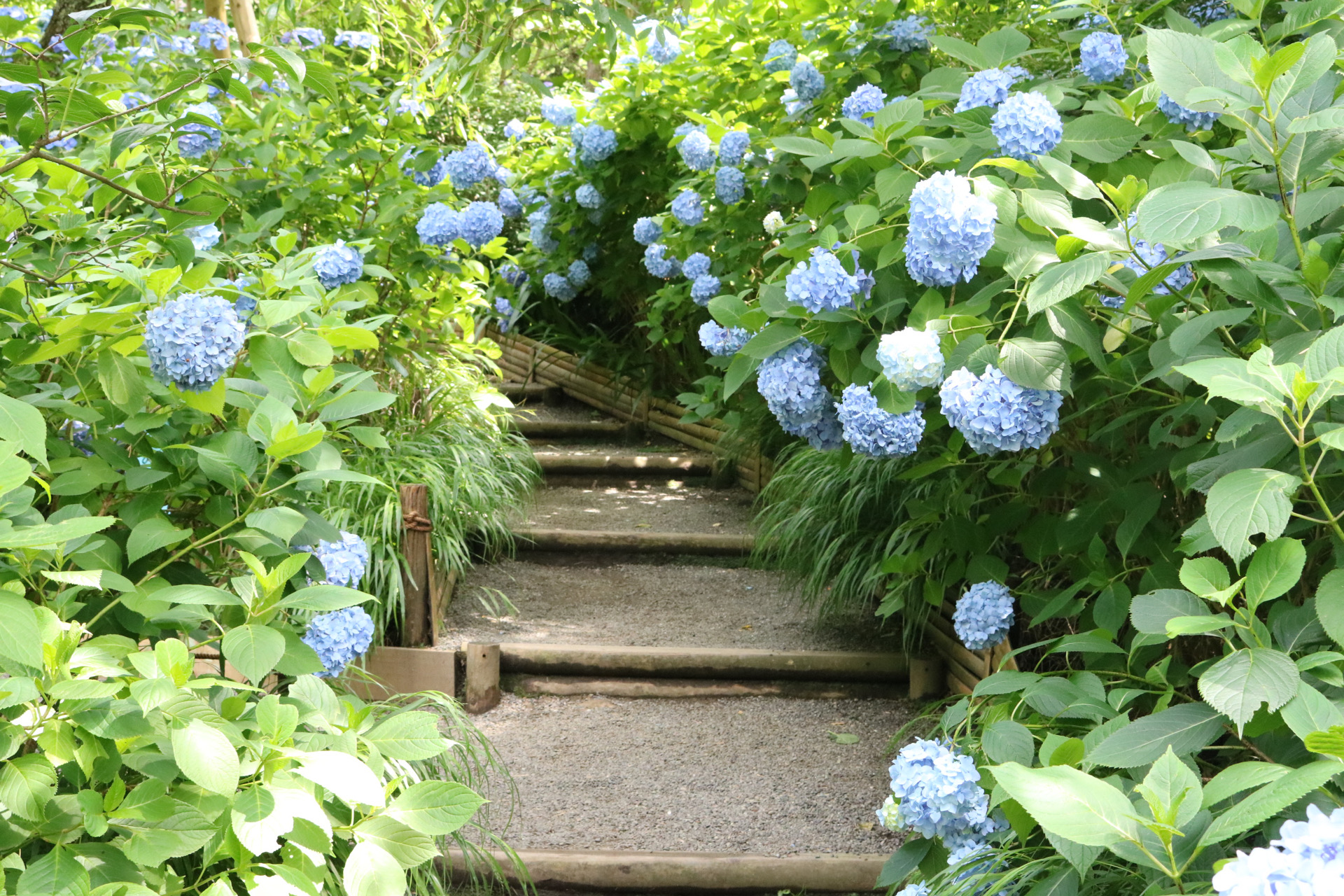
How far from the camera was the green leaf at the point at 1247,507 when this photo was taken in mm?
1090

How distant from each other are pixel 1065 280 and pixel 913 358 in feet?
0.95

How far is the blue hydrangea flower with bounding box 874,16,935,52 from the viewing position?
3.08 m

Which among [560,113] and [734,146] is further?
[560,113]

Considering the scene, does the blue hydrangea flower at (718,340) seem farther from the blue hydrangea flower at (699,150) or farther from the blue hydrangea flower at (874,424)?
the blue hydrangea flower at (699,150)

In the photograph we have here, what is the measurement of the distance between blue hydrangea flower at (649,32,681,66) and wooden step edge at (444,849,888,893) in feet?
11.4

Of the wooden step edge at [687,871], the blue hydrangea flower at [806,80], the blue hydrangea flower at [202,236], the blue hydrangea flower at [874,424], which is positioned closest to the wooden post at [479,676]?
the wooden step edge at [687,871]

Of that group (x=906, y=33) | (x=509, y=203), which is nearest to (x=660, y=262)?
(x=509, y=203)

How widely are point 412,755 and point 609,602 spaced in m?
2.58

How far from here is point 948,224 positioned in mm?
1584

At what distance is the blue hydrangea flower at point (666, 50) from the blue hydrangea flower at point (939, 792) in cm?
376

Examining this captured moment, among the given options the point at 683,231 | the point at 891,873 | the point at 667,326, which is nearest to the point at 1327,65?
the point at 891,873

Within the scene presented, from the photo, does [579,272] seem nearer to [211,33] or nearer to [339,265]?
[211,33]

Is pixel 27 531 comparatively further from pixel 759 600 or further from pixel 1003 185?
pixel 759 600

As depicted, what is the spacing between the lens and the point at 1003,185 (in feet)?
5.51
